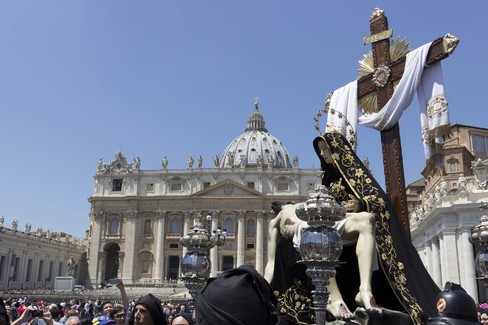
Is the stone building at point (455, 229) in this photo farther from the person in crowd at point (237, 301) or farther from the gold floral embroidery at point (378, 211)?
the person in crowd at point (237, 301)

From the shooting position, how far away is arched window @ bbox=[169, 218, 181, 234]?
207 feet

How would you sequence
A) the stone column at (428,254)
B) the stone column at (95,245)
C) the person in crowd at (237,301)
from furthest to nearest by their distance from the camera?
the stone column at (95,245) < the stone column at (428,254) < the person in crowd at (237,301)

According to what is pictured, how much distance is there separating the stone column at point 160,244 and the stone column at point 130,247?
3.10 metres

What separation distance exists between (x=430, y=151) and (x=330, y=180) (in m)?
2.27

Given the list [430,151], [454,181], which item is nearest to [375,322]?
[430,151]

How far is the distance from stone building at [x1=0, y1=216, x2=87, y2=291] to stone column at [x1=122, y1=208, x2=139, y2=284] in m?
6.67

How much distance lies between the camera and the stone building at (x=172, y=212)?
61.4m

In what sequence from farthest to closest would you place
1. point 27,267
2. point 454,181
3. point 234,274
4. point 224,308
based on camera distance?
point 27,267, point 454,181, point 234,274, point 224,308

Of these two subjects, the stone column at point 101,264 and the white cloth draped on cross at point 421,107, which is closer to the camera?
the white cloth draped on cross at point 421,107

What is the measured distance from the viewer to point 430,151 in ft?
24.3

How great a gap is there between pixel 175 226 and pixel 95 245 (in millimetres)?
Result: 11032

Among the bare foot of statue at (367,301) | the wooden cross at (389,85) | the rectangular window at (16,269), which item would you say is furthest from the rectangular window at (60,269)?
the bare foot of statue at (367,301)

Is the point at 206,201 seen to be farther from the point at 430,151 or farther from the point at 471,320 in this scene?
the point at 471,320

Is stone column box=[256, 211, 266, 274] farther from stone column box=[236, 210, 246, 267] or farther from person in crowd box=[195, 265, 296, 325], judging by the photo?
person in crowd box=[195, 265, 296, 325]
